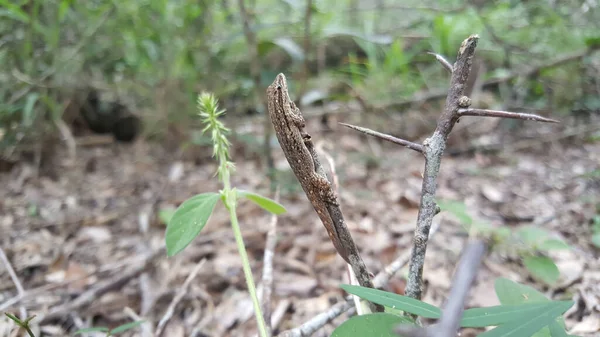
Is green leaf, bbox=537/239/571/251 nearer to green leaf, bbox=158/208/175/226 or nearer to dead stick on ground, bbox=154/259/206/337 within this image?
dead stick on ground, bbox=154/259/206/337

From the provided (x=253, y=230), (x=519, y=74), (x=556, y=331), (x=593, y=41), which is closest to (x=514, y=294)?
(x=556, y=331)

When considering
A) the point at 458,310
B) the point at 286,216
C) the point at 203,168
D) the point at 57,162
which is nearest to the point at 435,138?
the point at 458,310

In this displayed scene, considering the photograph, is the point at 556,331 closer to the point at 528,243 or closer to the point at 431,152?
the point at 431,152

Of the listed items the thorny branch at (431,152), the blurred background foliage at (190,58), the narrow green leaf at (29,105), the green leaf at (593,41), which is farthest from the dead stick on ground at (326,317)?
the green leaf at (593,41)

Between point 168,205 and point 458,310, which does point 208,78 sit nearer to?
point 168,205

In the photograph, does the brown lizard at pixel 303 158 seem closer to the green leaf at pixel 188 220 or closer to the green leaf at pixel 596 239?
the green leaf at pixel 188 220
